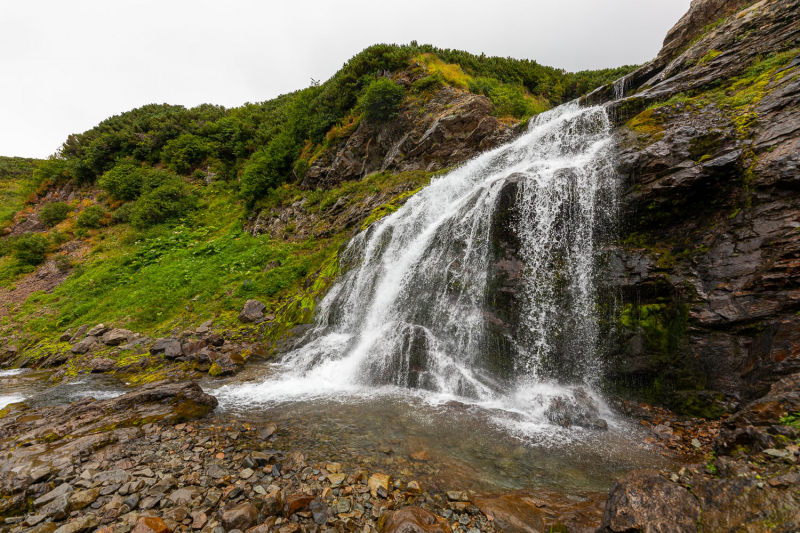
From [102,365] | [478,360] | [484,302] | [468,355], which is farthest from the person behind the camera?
[102,365]

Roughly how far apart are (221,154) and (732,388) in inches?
1571

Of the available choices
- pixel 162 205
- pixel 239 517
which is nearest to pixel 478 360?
pixel 239 517

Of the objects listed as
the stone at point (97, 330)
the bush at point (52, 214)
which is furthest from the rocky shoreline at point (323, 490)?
the bush at point (52, 214)

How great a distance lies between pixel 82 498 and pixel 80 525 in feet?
1.93

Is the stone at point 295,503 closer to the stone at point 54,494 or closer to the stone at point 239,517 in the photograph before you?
the stone at point 239,517

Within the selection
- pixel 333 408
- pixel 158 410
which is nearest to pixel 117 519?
pixel 158 410

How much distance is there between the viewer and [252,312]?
44.1ft

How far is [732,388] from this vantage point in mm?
5676

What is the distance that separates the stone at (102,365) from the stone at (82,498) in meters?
9.08

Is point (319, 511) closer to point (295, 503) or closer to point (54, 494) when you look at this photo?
point (295, 503)

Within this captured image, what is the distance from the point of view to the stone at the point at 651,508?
2852 mm

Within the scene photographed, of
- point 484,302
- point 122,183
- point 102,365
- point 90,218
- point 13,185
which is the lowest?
point 102,365

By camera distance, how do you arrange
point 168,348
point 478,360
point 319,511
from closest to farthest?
1. point 319,511
2. point 478,360
3. point 168,348

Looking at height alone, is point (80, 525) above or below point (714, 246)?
below
